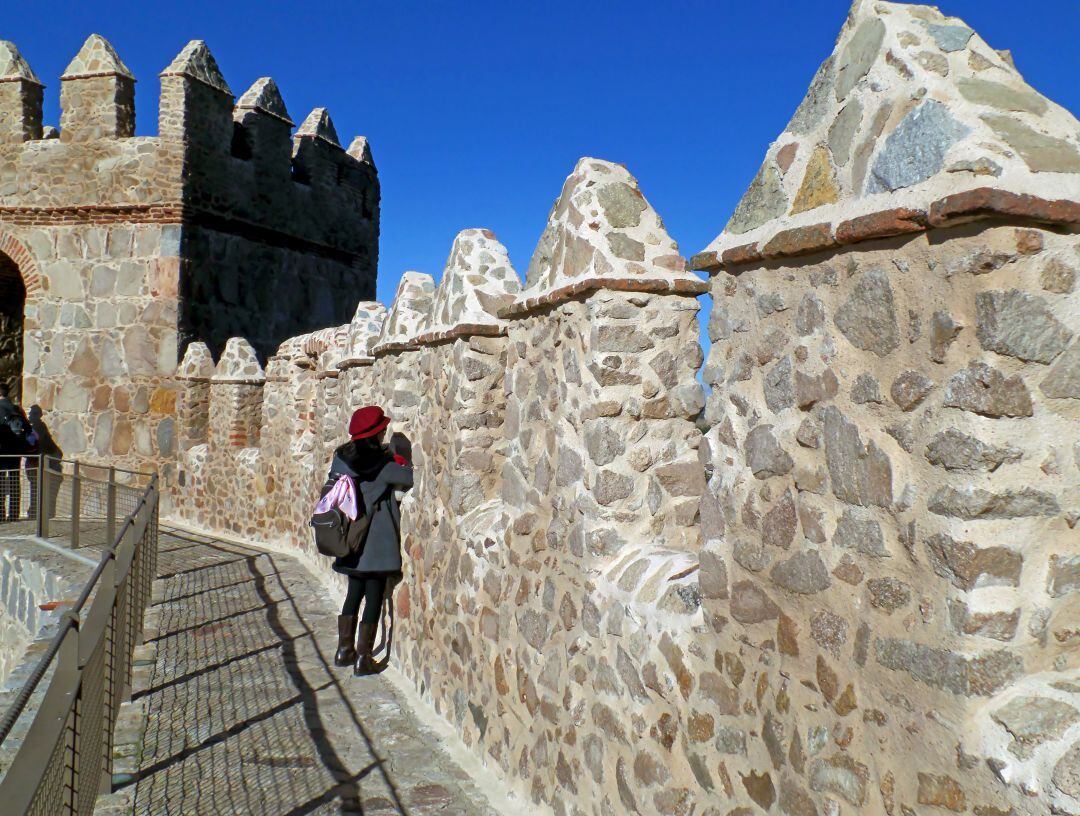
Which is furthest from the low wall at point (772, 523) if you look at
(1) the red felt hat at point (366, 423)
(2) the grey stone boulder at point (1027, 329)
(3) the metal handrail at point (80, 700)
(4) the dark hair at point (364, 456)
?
(3) the metal handrail at point (80, 700)

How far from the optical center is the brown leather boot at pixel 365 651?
20.3 ft

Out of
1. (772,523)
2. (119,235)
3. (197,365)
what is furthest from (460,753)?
(119,235)

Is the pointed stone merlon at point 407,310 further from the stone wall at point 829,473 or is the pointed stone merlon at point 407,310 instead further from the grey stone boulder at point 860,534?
the grey stone boulder at point 860,534

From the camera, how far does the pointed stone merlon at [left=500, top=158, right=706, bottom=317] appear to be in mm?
3553

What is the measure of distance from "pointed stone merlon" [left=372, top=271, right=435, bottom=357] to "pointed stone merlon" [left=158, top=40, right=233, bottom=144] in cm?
874

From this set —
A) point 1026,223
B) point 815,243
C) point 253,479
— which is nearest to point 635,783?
point 815,243

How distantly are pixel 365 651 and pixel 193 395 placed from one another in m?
8.74

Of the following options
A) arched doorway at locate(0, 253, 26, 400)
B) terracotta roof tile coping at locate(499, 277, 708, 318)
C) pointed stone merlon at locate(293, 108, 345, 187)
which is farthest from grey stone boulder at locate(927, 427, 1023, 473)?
arched doorway at locate(0, 253, 26, 400)

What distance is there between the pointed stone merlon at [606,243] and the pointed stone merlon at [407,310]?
2649 millimetres

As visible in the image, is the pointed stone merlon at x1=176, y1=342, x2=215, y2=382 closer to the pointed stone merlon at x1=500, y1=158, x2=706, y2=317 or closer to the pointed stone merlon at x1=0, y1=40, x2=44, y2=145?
the pointed stone merlon at x1=0, y1=40, x2=44, y2=145

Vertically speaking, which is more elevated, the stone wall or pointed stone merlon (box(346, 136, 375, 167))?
pointed stone merlon (box(346, 136, 375, 167))

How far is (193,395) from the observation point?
1386cm

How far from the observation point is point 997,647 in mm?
1841

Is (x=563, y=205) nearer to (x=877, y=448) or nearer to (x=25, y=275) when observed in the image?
(x=877, y=448)
